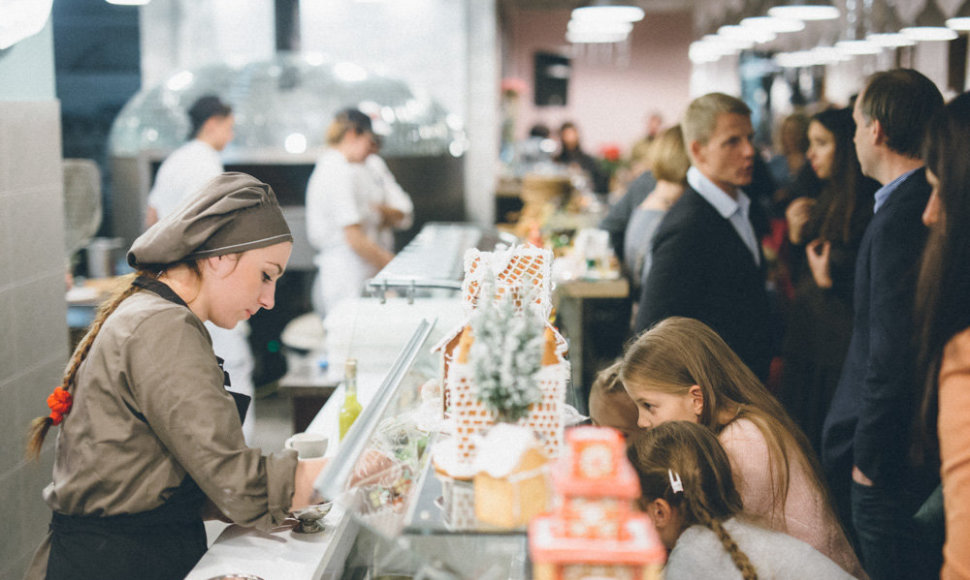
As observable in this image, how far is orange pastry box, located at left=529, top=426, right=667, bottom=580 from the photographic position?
1192mm

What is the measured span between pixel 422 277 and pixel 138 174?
4.69 metres

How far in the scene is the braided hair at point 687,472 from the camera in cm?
189

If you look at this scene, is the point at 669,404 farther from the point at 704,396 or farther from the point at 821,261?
the point at 821,261

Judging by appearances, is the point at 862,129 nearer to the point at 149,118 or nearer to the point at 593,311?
the point at 593,311

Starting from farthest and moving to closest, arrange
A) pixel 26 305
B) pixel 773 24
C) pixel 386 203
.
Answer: pixel 773 24 < pixel 386 203 < pixel 26 305

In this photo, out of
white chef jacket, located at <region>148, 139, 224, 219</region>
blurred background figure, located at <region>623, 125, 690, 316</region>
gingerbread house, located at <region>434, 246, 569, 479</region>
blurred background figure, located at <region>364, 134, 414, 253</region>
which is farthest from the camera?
blurred background figure, located at <region>364, 134, 414, 253</region>

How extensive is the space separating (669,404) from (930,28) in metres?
3.94

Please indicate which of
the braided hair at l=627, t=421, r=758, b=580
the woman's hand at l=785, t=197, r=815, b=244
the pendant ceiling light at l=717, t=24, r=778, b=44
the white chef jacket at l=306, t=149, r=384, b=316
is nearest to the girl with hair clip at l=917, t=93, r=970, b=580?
the braided hair at l=627, t=421, r=758, b=580

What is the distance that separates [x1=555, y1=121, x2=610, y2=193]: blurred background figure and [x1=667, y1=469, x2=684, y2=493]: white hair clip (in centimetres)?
959

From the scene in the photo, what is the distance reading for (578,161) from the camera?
11.7 metres

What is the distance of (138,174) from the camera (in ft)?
23.0

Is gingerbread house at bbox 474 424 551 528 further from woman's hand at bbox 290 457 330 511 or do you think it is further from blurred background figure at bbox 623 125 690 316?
blurred background figure at bbox 623 125 690 316

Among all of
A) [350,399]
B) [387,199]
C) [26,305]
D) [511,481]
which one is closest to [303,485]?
[511,481]

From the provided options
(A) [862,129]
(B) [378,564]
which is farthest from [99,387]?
(A) [862,129]
